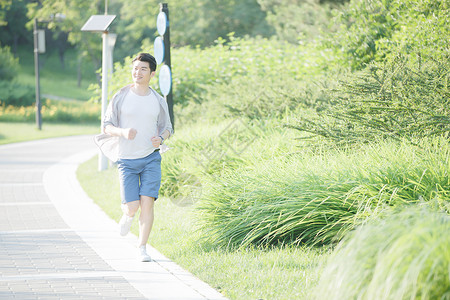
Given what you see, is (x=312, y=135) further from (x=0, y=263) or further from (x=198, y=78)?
(x=198, y=78)

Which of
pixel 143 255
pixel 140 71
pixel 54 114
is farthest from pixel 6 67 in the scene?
pixel 143 255

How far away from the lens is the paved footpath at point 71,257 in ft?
16.1

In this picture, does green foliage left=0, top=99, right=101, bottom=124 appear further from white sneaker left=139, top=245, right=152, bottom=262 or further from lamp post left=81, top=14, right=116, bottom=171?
white sneaker left=139, top=245, right=152, bottom=262

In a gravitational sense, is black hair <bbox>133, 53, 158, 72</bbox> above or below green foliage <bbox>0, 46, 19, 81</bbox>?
above

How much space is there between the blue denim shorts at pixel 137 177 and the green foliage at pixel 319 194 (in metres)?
0.69

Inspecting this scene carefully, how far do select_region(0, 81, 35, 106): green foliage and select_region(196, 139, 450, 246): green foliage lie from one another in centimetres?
3697

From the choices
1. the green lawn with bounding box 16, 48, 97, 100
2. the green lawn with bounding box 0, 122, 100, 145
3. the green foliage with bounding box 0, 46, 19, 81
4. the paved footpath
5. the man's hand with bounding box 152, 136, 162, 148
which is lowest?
the green lawn with bounding box 16, 48, 97, 100

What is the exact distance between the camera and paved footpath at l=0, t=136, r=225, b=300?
491 cm

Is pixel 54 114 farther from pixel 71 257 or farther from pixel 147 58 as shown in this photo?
pixel 147 58

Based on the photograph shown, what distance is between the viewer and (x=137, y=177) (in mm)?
6098

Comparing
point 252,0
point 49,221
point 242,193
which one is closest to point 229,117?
point 49,221

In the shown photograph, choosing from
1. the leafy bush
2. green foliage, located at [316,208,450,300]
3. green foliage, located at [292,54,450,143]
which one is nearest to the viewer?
green foliage, located at [316,208,450,300]

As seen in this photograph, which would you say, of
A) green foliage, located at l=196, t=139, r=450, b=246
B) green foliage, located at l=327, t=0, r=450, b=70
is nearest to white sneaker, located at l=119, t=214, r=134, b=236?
green foliage, located at l=196, t=139, r=450, b=246

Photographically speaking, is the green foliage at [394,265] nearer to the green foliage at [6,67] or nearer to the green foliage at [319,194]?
the green foliage at [319,194]
